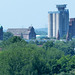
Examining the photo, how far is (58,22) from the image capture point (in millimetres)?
188750

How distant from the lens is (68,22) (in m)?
192

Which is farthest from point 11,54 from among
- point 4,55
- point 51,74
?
point 51,74

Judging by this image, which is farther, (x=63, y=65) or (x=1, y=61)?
(x=63, y=65)

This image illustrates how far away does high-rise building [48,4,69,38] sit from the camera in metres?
189

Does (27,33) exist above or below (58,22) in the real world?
below

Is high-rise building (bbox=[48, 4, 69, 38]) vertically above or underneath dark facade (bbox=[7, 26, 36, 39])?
above

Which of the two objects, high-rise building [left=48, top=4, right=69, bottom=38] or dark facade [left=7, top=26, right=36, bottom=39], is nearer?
dark facade [left=7, top=26, right=36, bottom=39]

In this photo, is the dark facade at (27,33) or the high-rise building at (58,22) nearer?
the dark facade at (27,33)

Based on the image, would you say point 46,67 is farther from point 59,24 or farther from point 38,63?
point 59,24

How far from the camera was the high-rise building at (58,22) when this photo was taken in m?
189

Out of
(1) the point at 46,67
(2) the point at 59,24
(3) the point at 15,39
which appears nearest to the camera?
(1) the point at 46,67

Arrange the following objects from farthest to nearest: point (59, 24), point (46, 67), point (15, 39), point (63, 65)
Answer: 1. point (59, 24)
2. point (15, 39)
3. point (63, 65)
4. point (46, 67)

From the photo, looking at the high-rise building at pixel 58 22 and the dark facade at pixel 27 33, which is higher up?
the high-rise building at pixel 58 22

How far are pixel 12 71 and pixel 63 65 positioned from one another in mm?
8137
